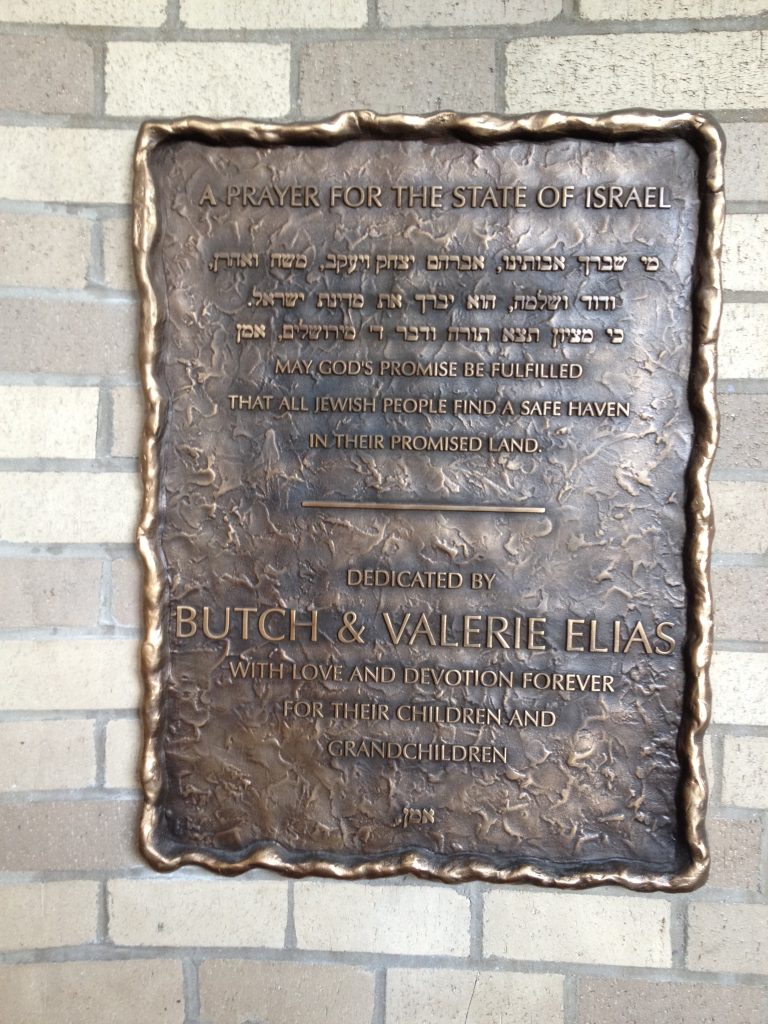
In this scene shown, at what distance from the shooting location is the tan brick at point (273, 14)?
1.43m

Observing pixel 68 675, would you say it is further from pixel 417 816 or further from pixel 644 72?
pixel 644 72

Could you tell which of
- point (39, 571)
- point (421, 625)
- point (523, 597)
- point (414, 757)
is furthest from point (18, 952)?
point (523, 597)

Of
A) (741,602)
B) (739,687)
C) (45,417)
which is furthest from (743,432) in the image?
(45,417)

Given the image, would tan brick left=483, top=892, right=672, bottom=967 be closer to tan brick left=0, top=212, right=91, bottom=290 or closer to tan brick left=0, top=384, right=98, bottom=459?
tan brick left=0, top=384, right=98, bottom=459

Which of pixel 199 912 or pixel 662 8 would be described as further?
pixel 199 912

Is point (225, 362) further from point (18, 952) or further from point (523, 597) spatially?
point (18, 952)

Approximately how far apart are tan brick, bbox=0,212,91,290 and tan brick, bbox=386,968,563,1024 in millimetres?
1489

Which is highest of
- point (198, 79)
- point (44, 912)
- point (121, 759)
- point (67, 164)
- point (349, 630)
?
point (198, 79)

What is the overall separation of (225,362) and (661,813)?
1.18m

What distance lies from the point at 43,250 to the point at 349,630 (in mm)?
923

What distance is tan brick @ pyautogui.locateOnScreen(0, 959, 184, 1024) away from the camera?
60.7 inches

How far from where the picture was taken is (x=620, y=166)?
1408 mm

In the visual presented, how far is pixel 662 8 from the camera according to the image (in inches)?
55.2

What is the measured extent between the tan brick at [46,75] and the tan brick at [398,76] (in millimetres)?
413
